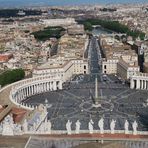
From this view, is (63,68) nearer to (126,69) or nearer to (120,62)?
(126,69)

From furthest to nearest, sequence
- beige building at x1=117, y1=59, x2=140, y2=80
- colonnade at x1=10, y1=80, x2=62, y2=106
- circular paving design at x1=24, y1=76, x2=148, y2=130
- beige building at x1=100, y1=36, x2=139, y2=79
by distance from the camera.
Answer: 1. beige building at x1=100, y1=36, x2=139, y2=79
2. beige building at x1=117, y1=59, x2=140, y2=80
3. colonnade at x1=10, y1=80, x2=62, y2=106
4. circular paving design at x1=24, y1=76, x2=148, y2=130

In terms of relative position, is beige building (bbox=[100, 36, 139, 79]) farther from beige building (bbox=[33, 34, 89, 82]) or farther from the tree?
the tree

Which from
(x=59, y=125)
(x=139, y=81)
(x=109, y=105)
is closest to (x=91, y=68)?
(x=139, y=81)

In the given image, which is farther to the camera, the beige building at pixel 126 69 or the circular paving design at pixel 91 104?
the beige building at pixel 126 69

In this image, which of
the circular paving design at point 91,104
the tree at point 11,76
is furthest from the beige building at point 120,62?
the tree at point 11,76

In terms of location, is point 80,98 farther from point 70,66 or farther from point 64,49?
point 64,49

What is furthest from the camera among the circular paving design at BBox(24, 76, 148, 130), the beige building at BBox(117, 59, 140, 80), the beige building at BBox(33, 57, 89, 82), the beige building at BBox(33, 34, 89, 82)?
the beige building at BBox(117, 59, 140, 80)

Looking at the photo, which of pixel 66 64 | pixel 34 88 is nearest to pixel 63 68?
pixel 66 64

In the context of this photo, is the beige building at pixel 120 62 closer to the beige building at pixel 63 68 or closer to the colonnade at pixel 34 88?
the beige building at pixel 63 68

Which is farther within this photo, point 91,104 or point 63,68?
point 63,68

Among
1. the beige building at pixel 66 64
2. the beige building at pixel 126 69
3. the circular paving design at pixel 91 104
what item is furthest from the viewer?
the beige building at pixel 126 69

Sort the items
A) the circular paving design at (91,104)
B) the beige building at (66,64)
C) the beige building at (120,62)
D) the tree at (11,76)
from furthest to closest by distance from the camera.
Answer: the beige building at (120,62), the beige building at (66,64), the tree at (11,76), the circular paving design at (91,104)

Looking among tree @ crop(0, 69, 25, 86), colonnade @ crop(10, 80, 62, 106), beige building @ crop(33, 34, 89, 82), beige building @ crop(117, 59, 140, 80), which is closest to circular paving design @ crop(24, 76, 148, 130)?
colonnade @ crop(10, 80, 62, 106)
